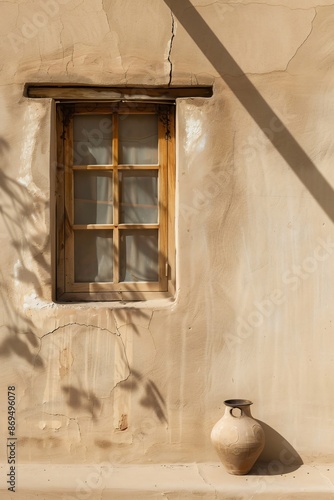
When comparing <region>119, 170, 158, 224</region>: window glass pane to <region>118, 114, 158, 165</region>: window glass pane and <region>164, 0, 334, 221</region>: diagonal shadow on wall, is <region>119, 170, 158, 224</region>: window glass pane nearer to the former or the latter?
<region>118, 114, 158, 165</region>: window glass pane

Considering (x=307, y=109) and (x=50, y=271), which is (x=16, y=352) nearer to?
(x=50, y=271)

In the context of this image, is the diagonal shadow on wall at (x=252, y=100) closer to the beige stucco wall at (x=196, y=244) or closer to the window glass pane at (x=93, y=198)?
the beige stucco wall at (x=196, y=244)

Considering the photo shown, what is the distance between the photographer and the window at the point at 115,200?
4566mm

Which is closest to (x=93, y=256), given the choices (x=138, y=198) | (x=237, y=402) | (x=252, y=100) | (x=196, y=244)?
(x=138, y=198)

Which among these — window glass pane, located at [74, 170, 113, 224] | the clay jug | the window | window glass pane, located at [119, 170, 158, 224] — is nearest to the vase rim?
the clay jug

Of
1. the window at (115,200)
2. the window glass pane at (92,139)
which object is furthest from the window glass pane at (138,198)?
the window glass pane at (92,139)

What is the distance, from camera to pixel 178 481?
4.13 m

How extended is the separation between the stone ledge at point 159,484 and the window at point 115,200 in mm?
1064

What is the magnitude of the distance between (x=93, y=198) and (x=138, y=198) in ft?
0.95

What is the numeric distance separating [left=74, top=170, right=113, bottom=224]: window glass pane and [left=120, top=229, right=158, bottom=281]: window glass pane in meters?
0.20

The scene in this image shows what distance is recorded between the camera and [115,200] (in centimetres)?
457

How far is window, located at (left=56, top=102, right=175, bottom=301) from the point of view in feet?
15.0

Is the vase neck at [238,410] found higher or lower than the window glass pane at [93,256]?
lower

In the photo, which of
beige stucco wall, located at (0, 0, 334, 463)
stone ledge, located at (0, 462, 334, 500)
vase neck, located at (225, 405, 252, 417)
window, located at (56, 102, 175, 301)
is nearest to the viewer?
stone ledge, located at (0, 462, 334, 500)
